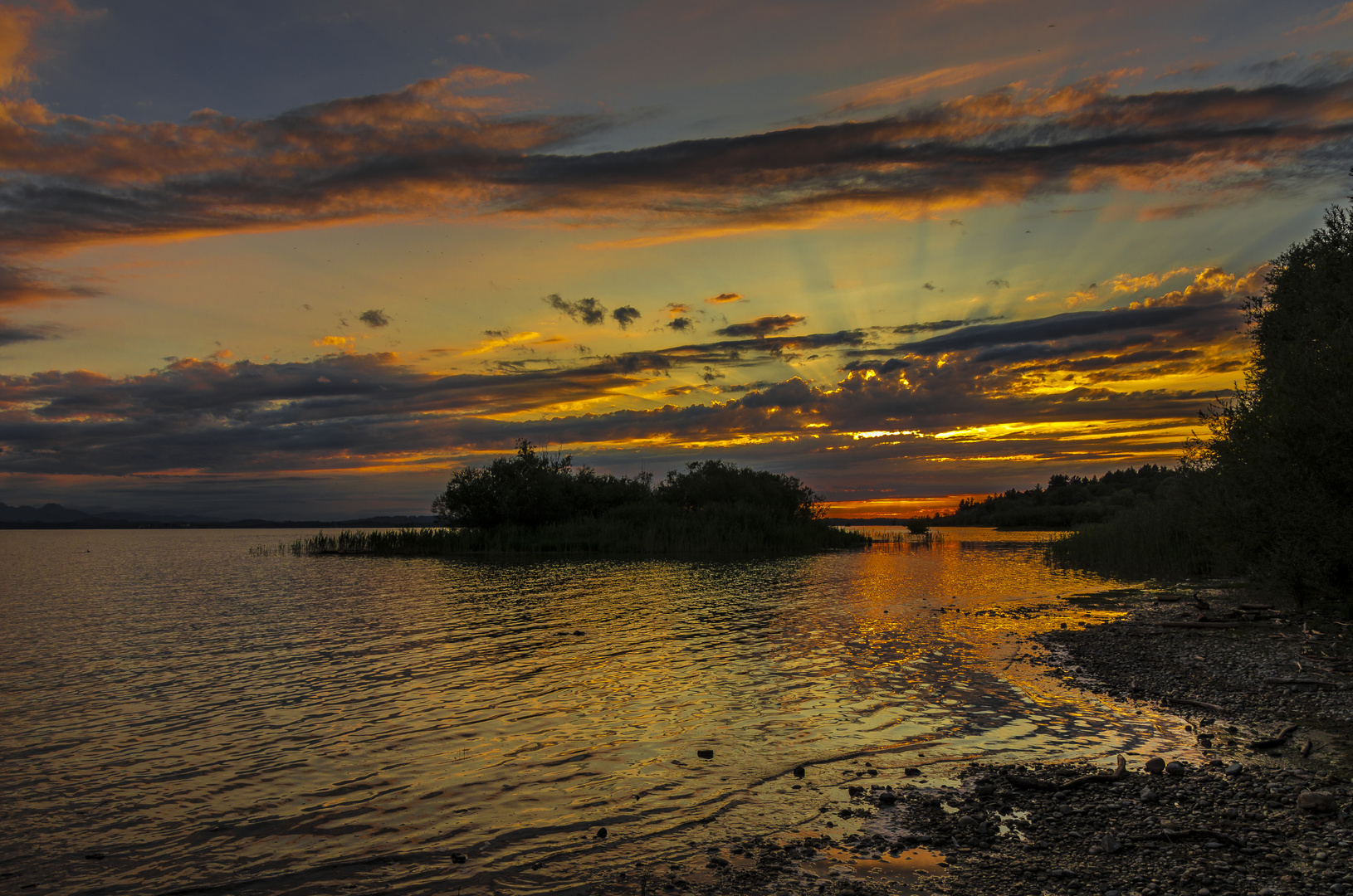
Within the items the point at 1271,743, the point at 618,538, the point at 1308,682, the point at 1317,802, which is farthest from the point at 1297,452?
the point at 618,538

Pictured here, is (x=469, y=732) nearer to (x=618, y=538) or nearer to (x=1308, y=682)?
(x=1308, y=682)

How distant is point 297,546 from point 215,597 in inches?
1666

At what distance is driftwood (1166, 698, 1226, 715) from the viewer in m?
13.1

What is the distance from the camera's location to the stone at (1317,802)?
320 inches

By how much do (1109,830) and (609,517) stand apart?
70.9 m

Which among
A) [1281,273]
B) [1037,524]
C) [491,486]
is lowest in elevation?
[1037,524]

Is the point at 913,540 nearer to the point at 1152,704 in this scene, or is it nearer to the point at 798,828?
the point at 1152,704

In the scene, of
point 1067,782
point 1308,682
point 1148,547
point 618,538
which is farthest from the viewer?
point 618,538

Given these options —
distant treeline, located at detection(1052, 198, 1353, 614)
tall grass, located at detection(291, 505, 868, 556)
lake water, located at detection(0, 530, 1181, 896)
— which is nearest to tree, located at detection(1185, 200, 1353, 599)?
distant treeline, located at detection(1052, 198, 1353, 614)

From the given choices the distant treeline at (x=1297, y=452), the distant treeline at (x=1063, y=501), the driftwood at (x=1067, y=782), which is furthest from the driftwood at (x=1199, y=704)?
the distant treeline at (x=1063, y=501)

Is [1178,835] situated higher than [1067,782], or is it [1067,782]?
[1178,835]

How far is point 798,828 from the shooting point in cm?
867

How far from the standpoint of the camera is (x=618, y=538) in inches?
2788

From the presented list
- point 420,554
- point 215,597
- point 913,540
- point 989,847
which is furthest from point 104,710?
point 913,540
